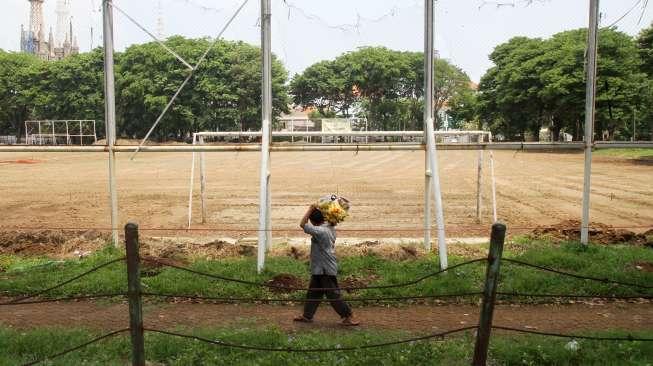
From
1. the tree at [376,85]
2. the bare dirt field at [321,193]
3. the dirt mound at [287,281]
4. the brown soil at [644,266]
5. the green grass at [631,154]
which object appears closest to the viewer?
the dirt mound at [287,281]

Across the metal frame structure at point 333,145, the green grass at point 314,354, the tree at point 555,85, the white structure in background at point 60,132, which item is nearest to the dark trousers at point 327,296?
the green grass at point 314,354

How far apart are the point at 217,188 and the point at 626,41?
80.6 feet

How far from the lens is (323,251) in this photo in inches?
236

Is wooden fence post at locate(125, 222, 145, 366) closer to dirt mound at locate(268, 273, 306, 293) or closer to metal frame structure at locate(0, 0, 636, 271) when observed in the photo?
dirt mound at locate(268, 273, 306, 293)

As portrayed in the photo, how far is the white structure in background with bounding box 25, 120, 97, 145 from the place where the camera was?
948 centimetres

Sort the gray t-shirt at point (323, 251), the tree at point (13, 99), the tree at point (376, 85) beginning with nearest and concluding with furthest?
the gray t-shirt at point (323, 251)
the tree at point (376, 85)
the tree at point (13, 99)

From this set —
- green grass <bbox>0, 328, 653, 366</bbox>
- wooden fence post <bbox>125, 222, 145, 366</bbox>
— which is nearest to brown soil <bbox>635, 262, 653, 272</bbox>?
green grass <bbox>0, 328, 653, 366</bbox>

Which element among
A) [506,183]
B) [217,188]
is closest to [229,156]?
[217,188]

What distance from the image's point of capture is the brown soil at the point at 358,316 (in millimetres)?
5969

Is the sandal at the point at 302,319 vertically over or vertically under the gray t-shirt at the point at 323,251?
under

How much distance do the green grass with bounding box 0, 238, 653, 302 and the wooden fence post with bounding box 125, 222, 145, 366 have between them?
2.82m

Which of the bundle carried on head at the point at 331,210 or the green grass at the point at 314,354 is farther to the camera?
the bundle carried on head at the point at 331,210

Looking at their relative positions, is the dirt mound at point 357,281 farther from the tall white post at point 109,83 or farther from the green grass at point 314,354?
the tall white post at point 109,83

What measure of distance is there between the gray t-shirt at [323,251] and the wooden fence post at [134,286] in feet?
7.24
